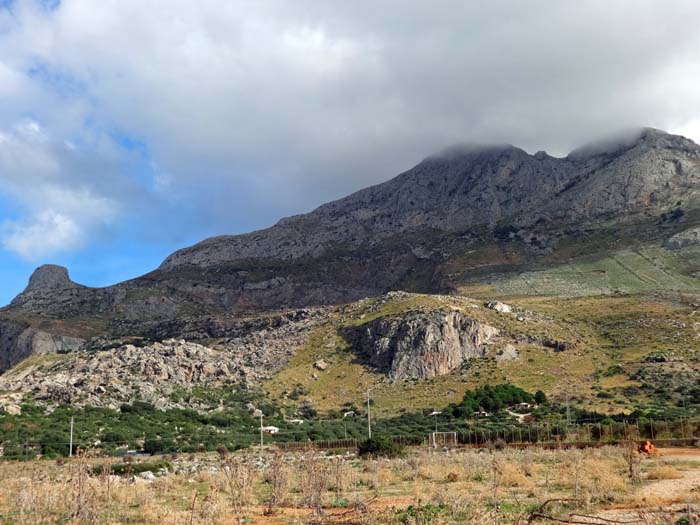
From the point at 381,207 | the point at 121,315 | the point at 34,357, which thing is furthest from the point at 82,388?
the point at 381,207

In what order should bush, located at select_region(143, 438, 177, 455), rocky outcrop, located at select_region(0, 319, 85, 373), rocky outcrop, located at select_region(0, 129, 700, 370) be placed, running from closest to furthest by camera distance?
bush, located at select_region(143, 438, 177, 455) → rocky outcrop, located at select_region(0, 319, 85, 373) → rocky outcrop, located at select_region(0, 129, 700, 370)

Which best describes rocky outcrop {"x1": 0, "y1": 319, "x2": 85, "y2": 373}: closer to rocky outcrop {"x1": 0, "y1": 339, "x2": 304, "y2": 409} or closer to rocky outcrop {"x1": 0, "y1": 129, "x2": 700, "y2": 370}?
rocky outcrop {"x1": 0, "y1": 129, "x2": 700, "y2": 370}

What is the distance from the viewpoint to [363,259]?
573 ft

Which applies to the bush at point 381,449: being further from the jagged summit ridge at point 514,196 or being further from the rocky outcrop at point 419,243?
the jagged summit ridge at point 514,196

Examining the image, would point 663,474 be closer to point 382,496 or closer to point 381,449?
point 382,496

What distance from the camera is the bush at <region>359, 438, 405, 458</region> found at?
122ft

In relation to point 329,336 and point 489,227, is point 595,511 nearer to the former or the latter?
point 329,336

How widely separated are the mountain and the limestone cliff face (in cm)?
28

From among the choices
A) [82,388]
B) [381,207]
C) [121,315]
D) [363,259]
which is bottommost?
[82,388]

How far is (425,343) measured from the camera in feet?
257

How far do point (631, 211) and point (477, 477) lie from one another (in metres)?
138

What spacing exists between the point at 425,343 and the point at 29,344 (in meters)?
79.8

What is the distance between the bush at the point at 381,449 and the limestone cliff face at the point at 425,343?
38264 mm

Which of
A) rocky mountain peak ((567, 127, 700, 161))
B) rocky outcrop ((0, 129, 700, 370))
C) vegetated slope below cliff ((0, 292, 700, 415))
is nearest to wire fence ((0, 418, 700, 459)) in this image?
vegetated slope below cliff ((0, 292, 700, 415))
